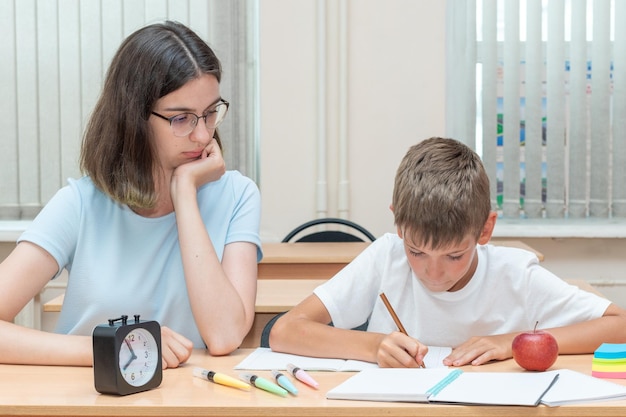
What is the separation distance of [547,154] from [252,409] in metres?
3.06

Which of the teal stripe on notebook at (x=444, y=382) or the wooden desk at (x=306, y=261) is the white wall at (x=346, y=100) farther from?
the teal stripe on notebook at (x=444, y=382)

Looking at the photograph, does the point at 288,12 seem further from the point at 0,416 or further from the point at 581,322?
the point at 0,416

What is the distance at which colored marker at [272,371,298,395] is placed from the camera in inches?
51.7

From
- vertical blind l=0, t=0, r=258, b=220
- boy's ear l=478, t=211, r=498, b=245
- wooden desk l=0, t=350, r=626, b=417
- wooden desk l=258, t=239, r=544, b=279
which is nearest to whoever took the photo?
wooden desk l=0, t=350, r=626, b=417

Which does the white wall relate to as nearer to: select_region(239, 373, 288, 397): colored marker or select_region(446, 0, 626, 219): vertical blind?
select_region(446, 0, 626, 219): vertical blind

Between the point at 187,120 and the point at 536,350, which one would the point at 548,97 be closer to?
the point at 187,120

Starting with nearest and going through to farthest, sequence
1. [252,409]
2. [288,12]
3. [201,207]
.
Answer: [252,409]
[201,207]
[288,12]

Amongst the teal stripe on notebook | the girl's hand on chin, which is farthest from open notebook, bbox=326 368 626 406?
the girl's hand on chin

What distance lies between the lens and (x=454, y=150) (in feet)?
5.69

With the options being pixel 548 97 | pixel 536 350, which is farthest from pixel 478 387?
pixel 548 97

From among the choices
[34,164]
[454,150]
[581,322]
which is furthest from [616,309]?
[34,164]

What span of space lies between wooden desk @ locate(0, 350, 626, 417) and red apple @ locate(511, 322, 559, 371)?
0.12 m

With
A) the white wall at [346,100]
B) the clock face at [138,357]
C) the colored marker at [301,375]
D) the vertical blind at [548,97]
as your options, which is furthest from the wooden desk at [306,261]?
Result: the clock face at [138,357]

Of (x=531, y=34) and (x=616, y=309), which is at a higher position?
(x=531, y=34)
